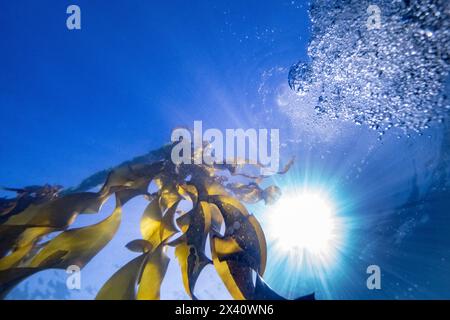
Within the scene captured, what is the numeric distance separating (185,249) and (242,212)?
0.69 meters

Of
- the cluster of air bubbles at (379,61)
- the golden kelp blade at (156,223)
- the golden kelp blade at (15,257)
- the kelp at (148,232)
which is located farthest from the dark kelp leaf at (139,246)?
the cluster of air bubbles at (379,61)

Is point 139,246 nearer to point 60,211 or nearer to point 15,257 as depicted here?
point 60,211

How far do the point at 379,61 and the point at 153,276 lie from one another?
6.55 m

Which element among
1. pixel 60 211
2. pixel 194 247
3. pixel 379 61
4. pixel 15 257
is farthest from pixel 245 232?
pixel 379 61

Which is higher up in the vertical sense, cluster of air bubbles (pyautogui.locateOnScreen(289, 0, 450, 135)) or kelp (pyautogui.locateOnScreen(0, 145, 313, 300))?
cluster of air bubbles (pyautogui.locateOnScreen(289, 0, 450, 135))

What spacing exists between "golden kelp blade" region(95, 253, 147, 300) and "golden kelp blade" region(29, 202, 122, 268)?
387mm

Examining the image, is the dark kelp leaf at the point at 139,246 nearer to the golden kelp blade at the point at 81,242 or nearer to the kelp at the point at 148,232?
the kelp at the point at 148,232

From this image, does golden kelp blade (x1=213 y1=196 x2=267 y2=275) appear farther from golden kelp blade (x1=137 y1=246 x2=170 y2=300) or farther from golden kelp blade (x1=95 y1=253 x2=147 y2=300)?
golden kelp blade (x1=95 y1=253 x2=147 y2=300)

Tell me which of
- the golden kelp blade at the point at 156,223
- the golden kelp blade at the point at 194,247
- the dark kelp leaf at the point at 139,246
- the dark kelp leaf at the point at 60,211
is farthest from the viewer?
the golden kelp blade at the point at 156,223

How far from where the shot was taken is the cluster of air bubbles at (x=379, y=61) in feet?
18.5

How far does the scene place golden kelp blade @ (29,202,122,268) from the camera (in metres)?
2.71

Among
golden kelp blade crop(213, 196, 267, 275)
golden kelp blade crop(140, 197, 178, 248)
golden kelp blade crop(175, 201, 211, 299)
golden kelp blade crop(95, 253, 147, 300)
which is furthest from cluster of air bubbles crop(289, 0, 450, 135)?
golden kelp blade crop(95, 253, 147, 300)

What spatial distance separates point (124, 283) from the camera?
101 inches

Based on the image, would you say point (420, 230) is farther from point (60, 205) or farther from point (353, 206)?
point (60, 205)
